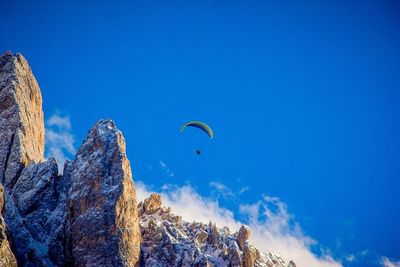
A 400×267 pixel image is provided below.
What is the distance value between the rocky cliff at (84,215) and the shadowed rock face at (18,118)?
20 cm

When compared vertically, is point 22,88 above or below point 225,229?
above

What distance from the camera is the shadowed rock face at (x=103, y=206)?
265 feet

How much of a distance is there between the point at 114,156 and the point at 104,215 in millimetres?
12358

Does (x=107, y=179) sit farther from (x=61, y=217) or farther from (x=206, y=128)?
(x=206, y=128)

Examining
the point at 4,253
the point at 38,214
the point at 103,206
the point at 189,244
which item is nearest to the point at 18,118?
the point at 38,214

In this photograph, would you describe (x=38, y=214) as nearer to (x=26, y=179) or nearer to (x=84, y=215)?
(x=26, y=179)

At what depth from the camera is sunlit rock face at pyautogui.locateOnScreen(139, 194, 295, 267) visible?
8856 cm

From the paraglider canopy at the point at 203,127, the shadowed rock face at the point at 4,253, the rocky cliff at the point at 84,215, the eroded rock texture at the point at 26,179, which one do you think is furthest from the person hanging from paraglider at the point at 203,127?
the shadowed rock face at the point at 4,253

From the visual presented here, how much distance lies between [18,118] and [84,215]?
2950cm

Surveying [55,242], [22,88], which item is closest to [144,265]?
[55,242]

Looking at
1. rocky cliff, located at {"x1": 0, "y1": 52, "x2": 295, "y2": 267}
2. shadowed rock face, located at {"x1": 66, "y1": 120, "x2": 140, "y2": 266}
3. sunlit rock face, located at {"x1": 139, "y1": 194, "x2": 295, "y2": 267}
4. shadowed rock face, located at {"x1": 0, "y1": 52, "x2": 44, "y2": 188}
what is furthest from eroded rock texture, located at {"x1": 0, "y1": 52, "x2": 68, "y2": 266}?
sunlit rock face, located at {"x1": 139, "y1": 194, "x2": 295, "y2": 267}

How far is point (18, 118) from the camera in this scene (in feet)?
325

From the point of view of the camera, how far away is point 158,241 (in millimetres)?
91438

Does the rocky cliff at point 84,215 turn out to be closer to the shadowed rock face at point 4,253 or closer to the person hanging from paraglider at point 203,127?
the shadowed rock face at point 4,253
